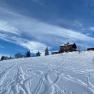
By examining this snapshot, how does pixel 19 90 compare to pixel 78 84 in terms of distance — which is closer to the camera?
pixel 19 90

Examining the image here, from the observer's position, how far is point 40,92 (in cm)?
1128

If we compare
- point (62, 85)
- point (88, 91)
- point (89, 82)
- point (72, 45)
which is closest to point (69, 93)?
point (88, 91)

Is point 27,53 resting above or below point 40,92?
above

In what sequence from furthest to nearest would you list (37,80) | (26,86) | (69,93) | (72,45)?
(72,45), (37,80), (26,86), (69,93)

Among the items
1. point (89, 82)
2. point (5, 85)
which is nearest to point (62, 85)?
point (89, 82)

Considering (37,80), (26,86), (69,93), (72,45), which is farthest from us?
(72,45)

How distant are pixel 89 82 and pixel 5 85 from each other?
4.35 metres

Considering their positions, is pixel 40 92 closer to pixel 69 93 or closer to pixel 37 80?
pixel 69 93

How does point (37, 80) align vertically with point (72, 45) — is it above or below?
below

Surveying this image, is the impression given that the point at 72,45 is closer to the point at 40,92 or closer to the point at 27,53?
the point at 27,53

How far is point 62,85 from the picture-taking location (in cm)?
1278

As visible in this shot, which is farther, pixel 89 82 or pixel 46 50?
pixel 46 50

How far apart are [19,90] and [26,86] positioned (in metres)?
1.00

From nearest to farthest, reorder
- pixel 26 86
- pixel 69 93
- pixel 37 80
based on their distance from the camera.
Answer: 1. pixel 69 93
2. pixel 26 86
3. pixel 37 80
